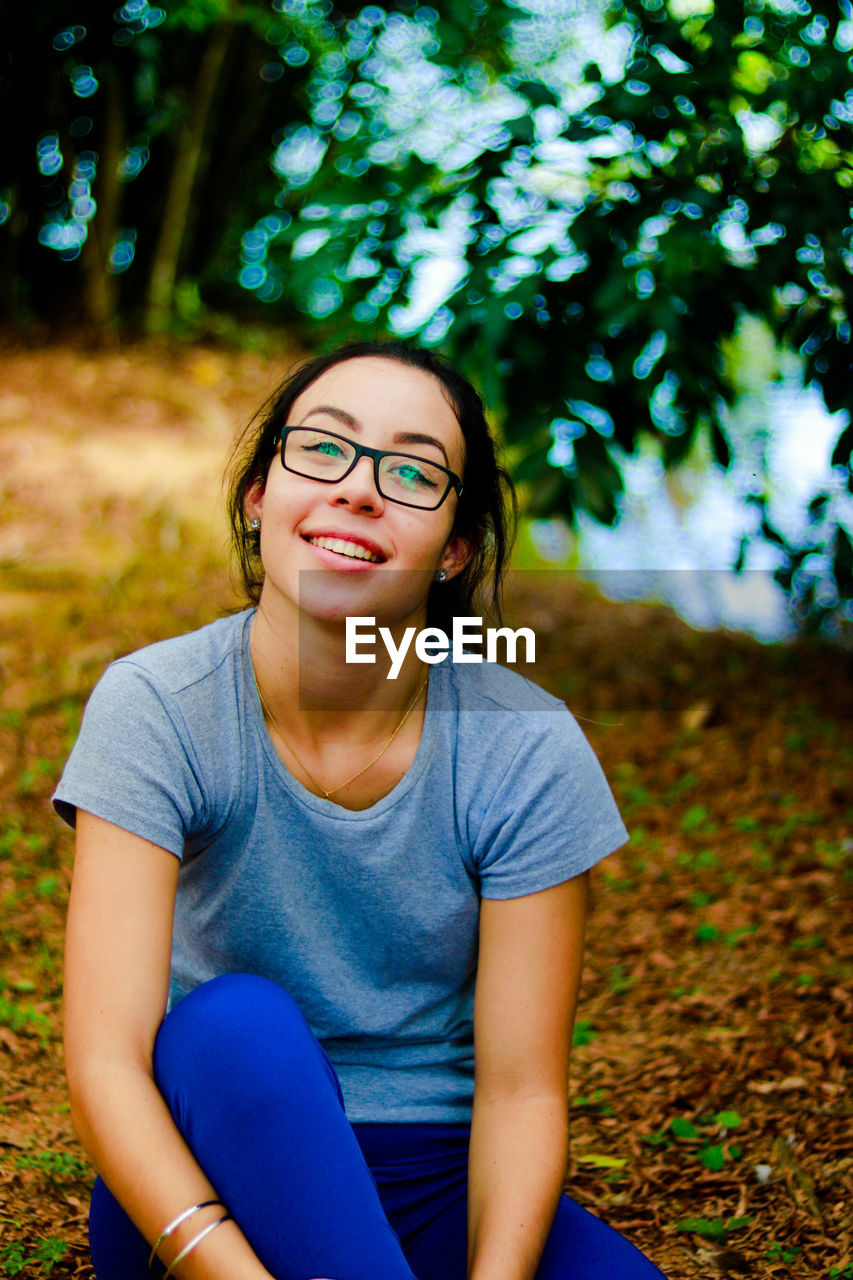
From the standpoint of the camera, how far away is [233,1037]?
4.28 ft

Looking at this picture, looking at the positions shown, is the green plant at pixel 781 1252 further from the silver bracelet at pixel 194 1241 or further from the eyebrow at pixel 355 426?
the eyebrow at pixel 355 426

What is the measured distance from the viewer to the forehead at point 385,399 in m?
1.58

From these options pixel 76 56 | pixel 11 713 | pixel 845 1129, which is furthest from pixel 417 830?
pixel 76 56

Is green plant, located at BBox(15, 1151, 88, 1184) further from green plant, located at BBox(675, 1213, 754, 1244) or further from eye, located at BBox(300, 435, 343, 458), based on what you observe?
eye, located at BBox(300, 435, 343, 458)

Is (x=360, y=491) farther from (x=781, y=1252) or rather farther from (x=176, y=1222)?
(x=781, y=1252)

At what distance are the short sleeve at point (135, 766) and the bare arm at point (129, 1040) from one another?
3 centimetres

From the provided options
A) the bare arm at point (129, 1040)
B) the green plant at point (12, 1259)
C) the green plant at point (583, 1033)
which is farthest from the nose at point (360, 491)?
the green plant at point (583, 1033)

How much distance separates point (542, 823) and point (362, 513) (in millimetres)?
486

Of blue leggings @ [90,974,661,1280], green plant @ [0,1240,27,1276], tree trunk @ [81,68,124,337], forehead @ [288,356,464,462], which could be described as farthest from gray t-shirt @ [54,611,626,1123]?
tree trunk @ [81,68,124,337]

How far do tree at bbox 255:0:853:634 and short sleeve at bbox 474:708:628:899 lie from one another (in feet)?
4.86

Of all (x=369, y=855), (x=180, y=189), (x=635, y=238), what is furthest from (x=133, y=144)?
(x=369, y=855)

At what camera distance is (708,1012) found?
8.33 ft

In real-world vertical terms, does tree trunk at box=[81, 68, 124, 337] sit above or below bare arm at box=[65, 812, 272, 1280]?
above

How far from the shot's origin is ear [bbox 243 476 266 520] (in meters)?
1.77
